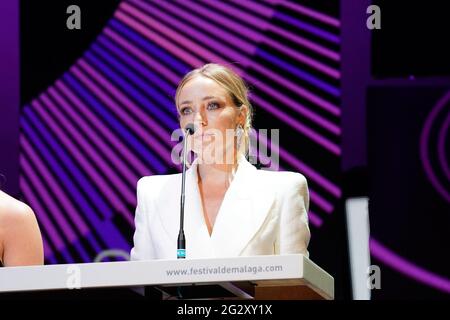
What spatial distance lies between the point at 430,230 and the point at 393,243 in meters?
0.19

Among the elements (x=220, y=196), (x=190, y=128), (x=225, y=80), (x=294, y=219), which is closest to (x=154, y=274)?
(x=190, y=128)

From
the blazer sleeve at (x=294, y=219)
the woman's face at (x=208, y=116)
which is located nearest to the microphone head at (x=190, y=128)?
the woman's face at (x=208, y=116)

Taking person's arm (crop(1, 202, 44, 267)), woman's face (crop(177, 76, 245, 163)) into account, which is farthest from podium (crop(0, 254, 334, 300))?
woman's face (crop(177, 76, 245, 163))

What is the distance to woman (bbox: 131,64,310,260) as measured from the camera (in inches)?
120

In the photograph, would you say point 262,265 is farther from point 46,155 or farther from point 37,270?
point 46,155

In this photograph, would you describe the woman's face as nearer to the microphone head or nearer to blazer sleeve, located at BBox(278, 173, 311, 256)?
the microphone head

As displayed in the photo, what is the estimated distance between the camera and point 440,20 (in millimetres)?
4582

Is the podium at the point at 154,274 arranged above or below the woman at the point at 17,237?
below

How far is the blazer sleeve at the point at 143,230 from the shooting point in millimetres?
3125

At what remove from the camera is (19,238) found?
9.69ft

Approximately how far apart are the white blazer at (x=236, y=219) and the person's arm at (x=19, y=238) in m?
0.33

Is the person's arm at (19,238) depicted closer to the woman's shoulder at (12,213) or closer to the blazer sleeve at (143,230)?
the woman's shoulder at (12,213)

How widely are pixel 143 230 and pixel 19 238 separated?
0.42 meters

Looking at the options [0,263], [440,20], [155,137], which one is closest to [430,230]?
[440,20]
